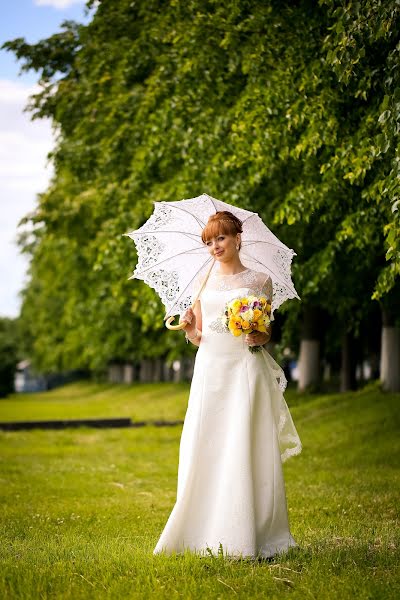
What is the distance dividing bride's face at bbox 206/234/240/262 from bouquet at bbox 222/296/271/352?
419 millimetres

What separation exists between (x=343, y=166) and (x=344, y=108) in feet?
4.74

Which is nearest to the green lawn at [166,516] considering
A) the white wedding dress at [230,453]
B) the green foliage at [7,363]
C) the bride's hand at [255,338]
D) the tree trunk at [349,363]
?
the white wedding dress at [230,453]

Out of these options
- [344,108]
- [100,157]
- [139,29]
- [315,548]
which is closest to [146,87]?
[139,29]

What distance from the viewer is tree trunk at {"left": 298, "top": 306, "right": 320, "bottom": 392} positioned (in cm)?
2556

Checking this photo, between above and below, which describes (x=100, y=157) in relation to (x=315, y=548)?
above

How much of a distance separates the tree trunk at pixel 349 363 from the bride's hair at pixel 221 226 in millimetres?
18587

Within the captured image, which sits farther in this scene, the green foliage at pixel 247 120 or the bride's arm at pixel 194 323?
the green foliage at pixel 247 120

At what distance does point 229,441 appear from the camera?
6723mm

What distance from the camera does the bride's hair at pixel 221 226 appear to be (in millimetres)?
7012

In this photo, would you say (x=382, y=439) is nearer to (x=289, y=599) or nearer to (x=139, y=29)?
(x=139, y=29)

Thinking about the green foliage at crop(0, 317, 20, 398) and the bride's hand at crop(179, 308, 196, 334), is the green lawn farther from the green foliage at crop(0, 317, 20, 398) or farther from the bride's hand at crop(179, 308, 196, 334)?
the green foliage at crop(0, 317, 20, 398)

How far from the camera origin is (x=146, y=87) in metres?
15.9

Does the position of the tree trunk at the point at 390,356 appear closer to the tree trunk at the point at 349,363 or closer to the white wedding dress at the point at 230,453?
the tree trunk at the point at 349,363

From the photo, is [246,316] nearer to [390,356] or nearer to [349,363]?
[390,356]
